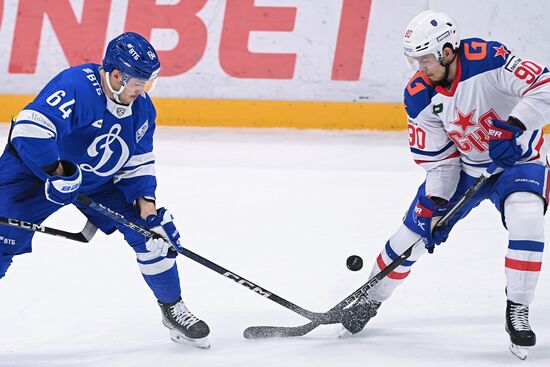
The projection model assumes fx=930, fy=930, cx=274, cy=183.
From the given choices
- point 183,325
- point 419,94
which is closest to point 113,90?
point 183,325

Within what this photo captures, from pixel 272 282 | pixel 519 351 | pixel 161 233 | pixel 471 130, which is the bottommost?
pixel 272 282

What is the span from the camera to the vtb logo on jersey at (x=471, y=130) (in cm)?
298

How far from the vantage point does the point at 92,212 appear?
3.08m

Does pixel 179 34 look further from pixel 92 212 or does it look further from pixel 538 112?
pixel 538 112

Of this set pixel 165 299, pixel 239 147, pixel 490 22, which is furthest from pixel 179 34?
pixel 165 299

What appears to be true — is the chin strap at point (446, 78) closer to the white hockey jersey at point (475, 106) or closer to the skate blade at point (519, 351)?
the white hockey jersey at point (475, 106)

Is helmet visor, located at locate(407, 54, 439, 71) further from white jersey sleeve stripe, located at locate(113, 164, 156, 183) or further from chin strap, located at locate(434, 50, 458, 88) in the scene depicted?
white jersey sleeve stripe, located at locate(113, 164, 156, 183)

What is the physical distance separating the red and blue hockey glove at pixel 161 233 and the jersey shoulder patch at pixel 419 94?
2.84 ft

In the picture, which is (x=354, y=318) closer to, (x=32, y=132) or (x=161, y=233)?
(x=161, y=233)

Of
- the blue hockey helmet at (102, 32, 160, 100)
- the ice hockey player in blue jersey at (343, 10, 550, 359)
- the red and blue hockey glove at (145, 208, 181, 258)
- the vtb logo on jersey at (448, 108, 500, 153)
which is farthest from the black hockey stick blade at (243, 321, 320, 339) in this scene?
the blue hockey helmet at (102, 32, 160, 100)

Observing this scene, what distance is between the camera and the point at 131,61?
9.30 feet

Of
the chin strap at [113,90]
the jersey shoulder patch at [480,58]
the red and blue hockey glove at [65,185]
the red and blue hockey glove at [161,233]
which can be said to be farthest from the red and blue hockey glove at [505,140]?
the red and blue hockey glove at [65,185]

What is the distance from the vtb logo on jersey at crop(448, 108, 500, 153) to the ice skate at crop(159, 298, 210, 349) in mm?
1041

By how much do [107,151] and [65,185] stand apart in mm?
259
